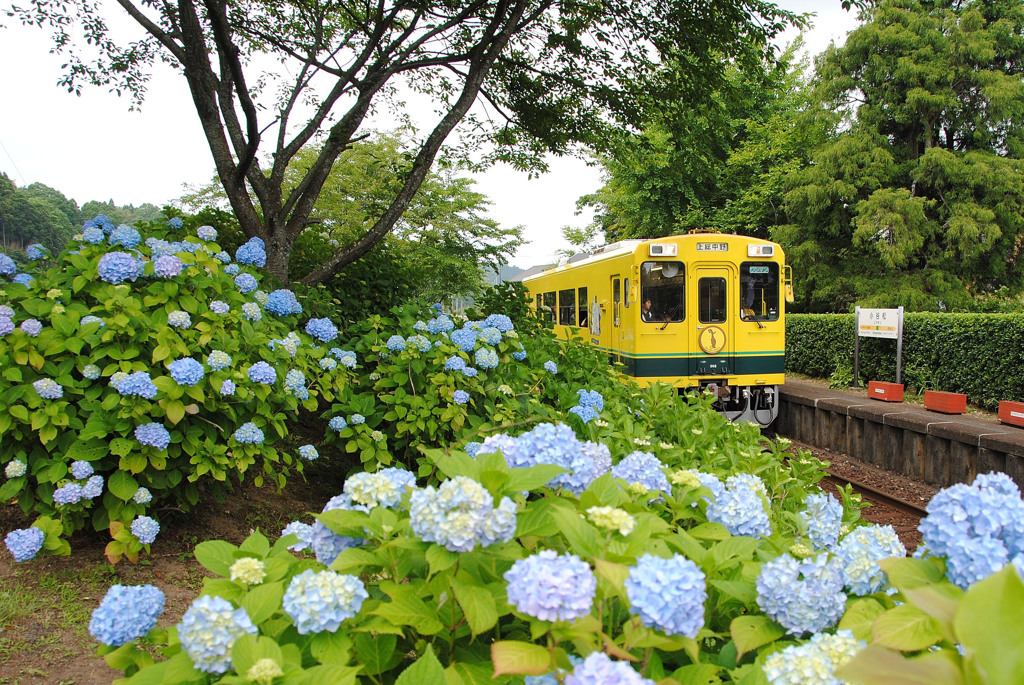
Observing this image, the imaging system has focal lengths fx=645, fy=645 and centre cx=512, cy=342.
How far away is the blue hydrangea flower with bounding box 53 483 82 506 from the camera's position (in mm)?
2852

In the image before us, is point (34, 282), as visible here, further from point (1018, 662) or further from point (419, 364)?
point (1018, 662)

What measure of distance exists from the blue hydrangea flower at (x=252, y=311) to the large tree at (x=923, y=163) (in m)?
15.8

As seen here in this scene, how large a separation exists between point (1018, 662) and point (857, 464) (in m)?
10.3

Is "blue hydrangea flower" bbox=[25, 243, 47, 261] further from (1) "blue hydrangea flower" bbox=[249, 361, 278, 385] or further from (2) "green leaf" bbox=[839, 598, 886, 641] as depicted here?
(2) "green leaf" bbox=[839, 598, 886, 641]

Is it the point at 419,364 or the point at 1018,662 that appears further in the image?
the point at 419,364

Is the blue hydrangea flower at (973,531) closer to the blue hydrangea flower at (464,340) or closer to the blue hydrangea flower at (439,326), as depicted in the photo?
the blue hydrangea flower at (464,340)

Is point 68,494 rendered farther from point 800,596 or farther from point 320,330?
point 800,596

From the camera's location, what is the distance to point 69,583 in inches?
125

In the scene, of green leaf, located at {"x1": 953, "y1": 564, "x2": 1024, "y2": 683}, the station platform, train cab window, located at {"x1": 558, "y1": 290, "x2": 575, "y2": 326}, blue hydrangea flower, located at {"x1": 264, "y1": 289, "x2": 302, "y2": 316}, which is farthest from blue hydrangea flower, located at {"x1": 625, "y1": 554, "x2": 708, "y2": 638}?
train cab window, located at {"x1": 558, "y1": 290, "x2": 575, "y2": 326}

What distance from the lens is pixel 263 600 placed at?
119 cm

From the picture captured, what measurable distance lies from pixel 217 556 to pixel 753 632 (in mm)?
1099

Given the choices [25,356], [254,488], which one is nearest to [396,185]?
[254,488]

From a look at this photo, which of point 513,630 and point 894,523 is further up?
point 513,630

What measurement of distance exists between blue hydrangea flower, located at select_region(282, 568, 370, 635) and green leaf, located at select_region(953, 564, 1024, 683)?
0.91m
